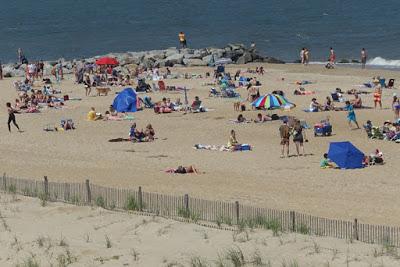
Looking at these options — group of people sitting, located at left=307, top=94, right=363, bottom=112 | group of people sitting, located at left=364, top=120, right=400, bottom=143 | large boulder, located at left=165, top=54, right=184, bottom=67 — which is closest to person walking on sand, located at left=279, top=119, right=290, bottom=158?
group of people sitting, located at left=364, top=120, right=400, bottom=143

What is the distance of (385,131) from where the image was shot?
91.2 ft

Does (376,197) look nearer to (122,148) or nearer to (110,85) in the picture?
(122,148)

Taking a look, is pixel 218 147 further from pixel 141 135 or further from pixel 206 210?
pixel 206 210

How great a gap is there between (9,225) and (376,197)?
354 inches

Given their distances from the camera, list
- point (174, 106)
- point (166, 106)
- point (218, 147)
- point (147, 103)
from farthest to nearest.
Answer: point (147, 103), point (174, 106), point (166, 106), point (218, 147)

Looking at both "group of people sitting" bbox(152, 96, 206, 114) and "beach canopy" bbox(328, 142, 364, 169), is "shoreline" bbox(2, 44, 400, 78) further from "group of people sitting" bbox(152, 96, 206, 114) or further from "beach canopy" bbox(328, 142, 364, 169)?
"beach canopy" bbox(328, 142, 364, 169)

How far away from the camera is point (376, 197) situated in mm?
20531

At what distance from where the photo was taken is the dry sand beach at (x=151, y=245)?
13.3 m

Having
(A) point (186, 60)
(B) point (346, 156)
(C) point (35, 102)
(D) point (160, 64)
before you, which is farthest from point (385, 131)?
(D) point (160, 64)

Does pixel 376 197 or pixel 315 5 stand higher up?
pixel 315 5

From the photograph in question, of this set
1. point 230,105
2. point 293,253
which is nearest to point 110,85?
point 230,105

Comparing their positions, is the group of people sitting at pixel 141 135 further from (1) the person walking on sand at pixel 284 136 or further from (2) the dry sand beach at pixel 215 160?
(1) the person walking on sand at pixel 284 136

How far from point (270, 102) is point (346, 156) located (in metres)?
10.5

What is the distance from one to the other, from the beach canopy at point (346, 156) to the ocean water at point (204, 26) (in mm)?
33250
